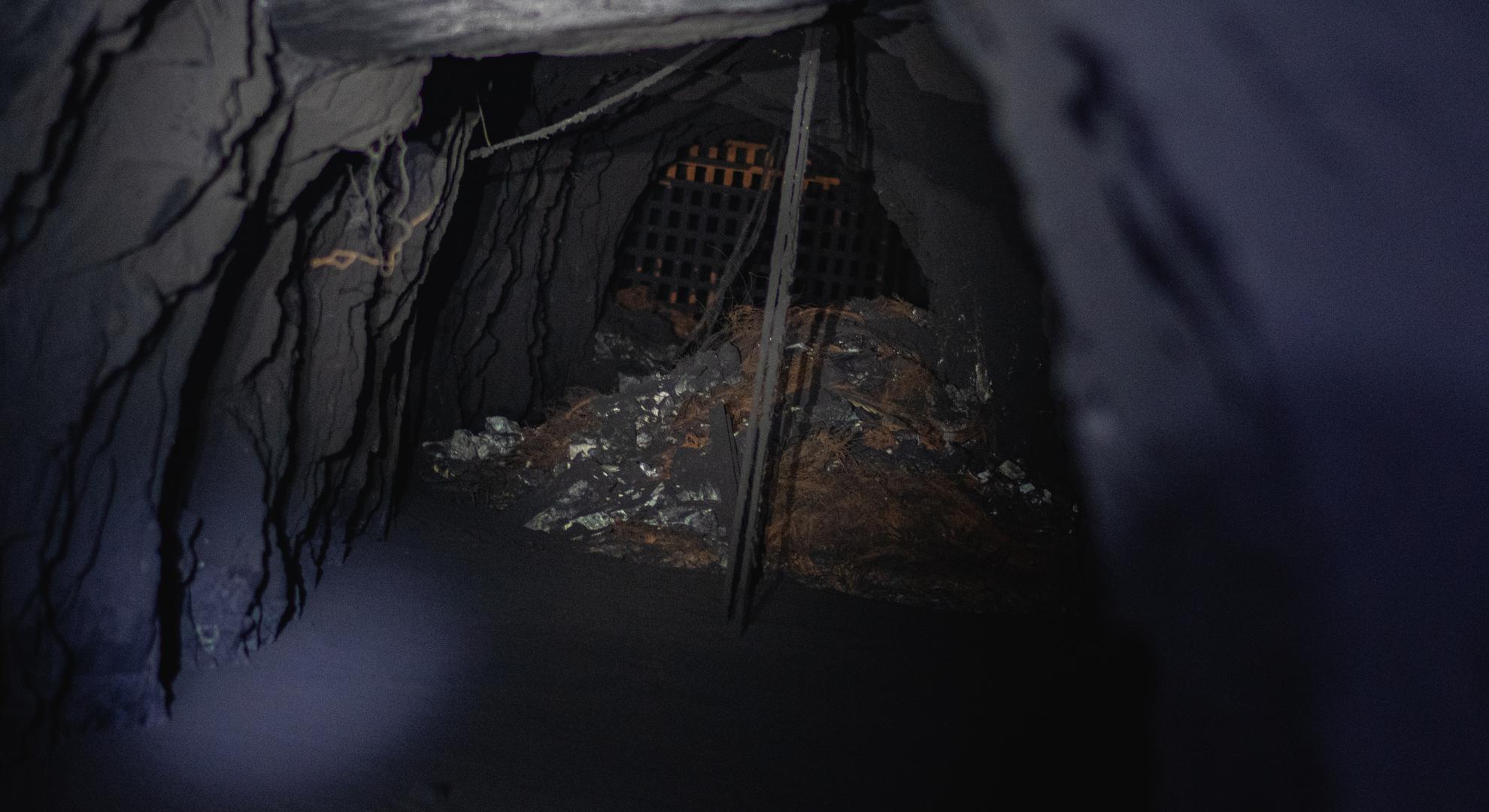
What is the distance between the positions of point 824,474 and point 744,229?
2715 mm

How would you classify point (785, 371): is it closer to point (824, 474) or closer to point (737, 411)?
point (737, 411)

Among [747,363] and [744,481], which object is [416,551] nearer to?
[744,481]

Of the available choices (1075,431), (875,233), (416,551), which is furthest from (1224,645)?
(875,233)

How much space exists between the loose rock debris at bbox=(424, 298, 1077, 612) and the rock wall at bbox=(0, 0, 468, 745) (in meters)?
2.16

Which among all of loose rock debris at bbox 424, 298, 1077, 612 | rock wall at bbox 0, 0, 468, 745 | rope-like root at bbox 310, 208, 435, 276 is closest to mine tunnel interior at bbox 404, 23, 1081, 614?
loose rock debris at bbox 424, 298, 1077, 612

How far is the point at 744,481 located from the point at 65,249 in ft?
8.15

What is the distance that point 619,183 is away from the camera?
255 inches

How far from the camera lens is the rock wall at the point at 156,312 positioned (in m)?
2.21

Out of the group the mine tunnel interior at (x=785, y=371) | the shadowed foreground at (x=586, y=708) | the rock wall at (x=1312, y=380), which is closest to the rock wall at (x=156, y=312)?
the shadowed foreground at (x=586, y=708)

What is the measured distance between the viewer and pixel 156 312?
2449mm

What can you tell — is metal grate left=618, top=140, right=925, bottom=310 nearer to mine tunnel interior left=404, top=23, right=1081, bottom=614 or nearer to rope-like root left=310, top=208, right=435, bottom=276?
mine tunnel interior left=404, top=23, right=1081, bottom=614

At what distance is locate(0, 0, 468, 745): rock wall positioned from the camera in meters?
2.21

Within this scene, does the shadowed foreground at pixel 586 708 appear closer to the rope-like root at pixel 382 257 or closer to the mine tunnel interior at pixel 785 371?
the mine tunnel interior at pixel 785 371

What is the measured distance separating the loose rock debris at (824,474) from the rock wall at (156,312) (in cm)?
216
